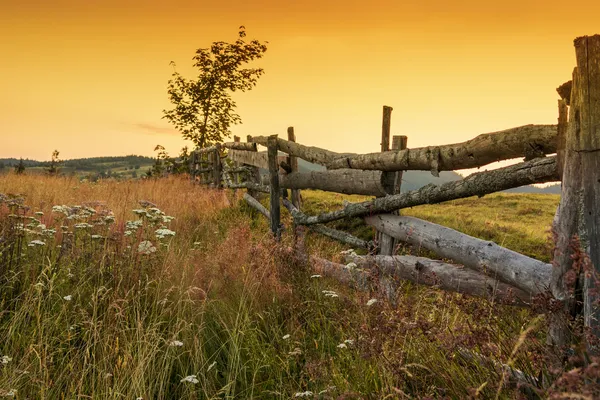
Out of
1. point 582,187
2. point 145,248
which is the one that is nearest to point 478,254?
point 582,187

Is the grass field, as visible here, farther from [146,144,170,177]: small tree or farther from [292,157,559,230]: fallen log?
[146,144,170,177]: small tree

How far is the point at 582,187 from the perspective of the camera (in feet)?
9.56

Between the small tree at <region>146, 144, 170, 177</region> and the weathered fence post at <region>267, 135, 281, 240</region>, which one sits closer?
the weathered fence post at <region>267, 135, 281, 240</region>

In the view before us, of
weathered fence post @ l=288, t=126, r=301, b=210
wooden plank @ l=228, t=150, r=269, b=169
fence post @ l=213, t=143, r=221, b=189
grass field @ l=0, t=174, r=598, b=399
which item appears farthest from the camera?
fence post @ l=213, t=143, r=221, b=189

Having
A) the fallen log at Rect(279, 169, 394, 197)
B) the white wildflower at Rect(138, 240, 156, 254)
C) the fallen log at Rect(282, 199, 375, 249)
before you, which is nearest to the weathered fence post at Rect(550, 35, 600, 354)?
the fallen log at Rect(279, 169, 394, 197)

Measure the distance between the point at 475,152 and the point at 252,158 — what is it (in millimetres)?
7730

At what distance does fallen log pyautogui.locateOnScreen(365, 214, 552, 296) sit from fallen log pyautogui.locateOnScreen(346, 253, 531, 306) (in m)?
0.08

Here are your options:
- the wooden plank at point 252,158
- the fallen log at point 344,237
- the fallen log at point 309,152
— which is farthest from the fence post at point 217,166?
the fallen log at point 344,237

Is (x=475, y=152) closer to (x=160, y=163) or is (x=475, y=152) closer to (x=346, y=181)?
(x=346, y=181)

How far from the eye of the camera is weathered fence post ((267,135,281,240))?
873 centimetres

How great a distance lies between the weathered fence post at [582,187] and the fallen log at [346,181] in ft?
9.81

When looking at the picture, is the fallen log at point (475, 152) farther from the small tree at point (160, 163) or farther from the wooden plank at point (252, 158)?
the small tree at point (160, 163)

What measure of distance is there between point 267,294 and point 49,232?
233 centimetres

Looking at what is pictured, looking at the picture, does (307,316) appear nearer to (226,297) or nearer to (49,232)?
(226,297)
